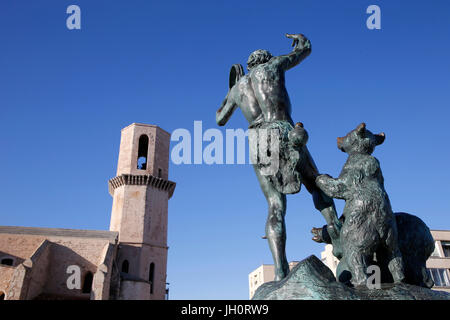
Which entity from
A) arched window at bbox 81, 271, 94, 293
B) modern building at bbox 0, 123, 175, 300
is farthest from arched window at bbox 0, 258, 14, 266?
arched window at bbox 81, 271, 94, 293

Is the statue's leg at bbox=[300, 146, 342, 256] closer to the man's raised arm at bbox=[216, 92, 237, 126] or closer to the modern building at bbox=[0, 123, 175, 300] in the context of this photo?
the man's raised arm at bbox=[216, 92, 237, 126]

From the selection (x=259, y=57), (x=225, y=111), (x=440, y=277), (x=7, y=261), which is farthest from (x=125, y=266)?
(x=259, y=57)

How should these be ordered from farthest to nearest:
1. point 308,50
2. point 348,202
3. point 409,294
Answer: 1. point 308,50
2. point 348,202
3. point 409,294

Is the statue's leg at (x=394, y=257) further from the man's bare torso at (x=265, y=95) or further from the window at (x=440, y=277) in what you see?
the window at (x=440, y=277)

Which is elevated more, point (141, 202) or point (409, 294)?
point (141, 202)

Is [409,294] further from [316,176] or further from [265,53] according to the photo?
[265,53]

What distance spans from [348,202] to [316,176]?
1.79 feet

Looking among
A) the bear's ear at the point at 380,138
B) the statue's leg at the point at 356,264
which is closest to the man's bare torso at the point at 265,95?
the bear's ear at the point at 380,138

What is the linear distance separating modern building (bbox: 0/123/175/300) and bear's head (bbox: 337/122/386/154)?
23.0 meters

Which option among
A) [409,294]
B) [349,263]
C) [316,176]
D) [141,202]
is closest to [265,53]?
[316,176]

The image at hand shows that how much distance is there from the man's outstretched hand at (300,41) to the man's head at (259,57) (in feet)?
1.07

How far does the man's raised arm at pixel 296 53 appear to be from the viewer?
13.0 feet

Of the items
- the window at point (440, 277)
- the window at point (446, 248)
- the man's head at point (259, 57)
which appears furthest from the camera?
the window at point (446, 248)

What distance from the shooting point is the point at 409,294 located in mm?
2500
